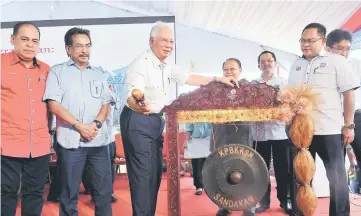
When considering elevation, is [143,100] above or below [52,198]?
above

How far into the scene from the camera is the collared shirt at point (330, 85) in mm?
2324

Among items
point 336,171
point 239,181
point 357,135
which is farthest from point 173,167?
point 357,135

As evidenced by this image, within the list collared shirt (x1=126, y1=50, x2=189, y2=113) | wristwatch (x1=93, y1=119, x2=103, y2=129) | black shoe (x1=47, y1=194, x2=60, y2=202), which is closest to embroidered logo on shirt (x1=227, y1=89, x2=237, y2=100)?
collared shirt (x1=126, y1=50, x2=189, y2=113)

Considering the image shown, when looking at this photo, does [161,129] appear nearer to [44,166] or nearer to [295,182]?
[44,166]

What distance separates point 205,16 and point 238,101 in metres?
4.52

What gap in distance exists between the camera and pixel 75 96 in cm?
223

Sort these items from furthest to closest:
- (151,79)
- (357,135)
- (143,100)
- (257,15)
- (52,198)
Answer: (257,15)
(52,198)
(357,135)
(151,79)
(143,100)

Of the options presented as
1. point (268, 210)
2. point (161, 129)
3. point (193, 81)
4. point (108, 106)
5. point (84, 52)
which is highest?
point (84, 52)

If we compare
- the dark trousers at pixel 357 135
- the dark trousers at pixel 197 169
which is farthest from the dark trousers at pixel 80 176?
the dark trousers at pixel 357 135

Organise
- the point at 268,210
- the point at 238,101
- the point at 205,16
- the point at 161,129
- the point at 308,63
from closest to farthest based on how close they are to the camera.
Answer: the point at 238,101
the point at 161,129
the point at 308,63
the point at 268,210
the point at 205,16

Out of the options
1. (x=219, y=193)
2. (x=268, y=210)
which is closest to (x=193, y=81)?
(x=219, y=193)

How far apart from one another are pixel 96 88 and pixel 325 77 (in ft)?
5.03

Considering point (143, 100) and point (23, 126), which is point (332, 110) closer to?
point (143, 100)

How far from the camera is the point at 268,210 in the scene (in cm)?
310
